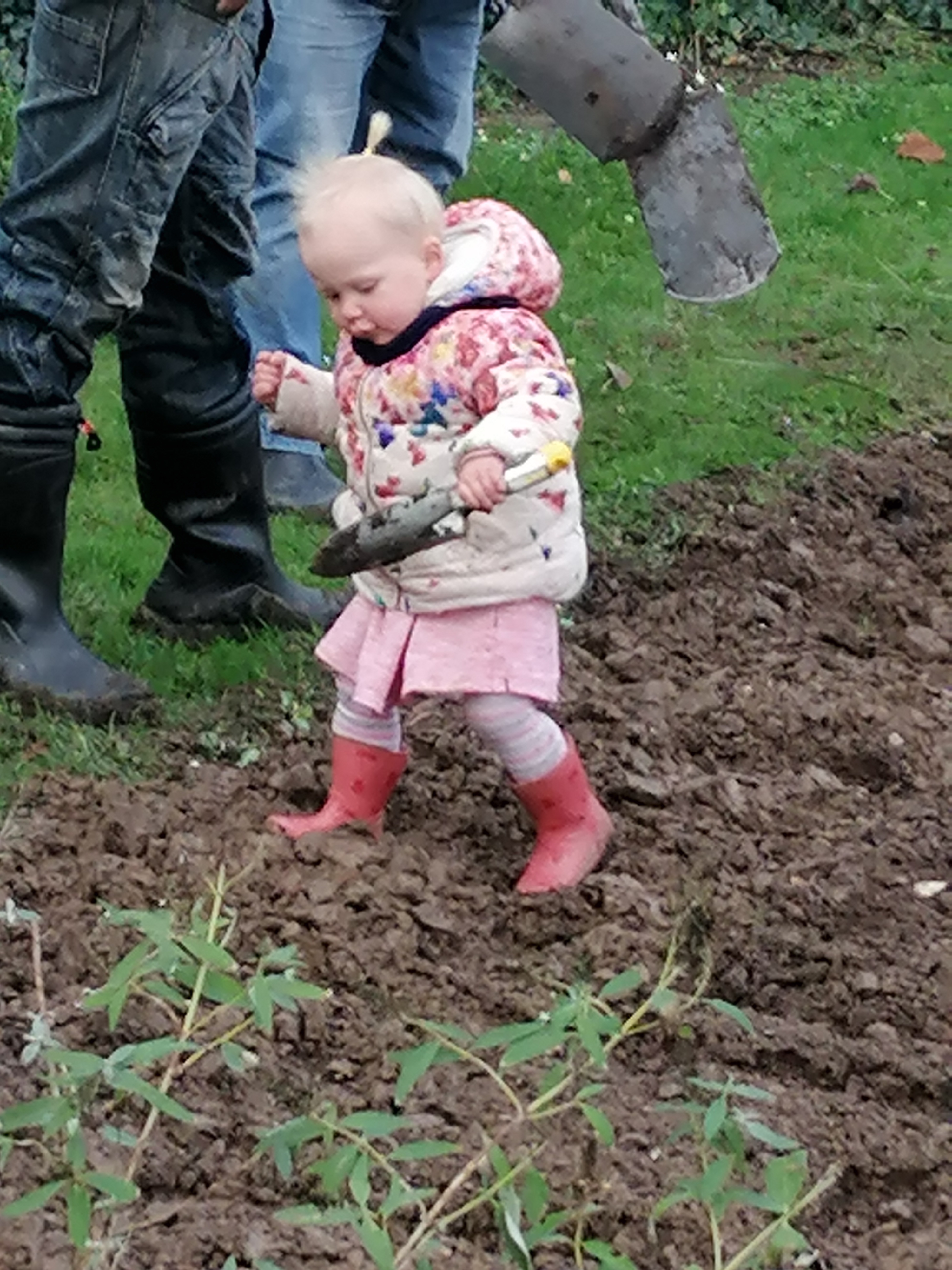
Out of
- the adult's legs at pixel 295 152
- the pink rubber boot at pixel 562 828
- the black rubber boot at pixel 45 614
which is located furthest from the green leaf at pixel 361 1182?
the adult's legs at pixel 295 152

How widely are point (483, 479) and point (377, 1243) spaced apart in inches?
47.2

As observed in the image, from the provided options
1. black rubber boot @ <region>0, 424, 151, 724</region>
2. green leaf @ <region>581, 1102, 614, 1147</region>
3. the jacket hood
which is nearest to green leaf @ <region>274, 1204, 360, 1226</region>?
→ green leaf @ <region>581, 1102, 614, 1147</region>

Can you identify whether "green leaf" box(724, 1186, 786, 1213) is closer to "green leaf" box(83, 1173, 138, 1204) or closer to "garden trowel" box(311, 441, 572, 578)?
"green leaf" box(83, 1173, 138, 1204)

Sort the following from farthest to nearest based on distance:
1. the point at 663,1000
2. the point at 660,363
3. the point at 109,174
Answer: the point at 660,363, the point at 109,174, the point at 663,1000

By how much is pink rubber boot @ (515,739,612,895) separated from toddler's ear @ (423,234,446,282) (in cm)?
73

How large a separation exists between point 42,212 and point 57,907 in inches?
43.7

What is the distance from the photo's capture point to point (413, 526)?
8.79ft

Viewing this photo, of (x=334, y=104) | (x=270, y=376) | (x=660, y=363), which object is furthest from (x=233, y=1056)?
(x=660, y=363)

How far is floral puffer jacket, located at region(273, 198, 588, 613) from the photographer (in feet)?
9.23

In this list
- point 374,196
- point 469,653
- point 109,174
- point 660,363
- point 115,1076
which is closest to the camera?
point 115,1076

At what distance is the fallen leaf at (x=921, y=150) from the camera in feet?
26.2

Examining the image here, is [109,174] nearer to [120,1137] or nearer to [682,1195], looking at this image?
[120,1137]

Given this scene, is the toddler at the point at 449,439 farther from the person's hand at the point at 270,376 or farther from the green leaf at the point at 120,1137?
the green leaf at the point at 120,1137

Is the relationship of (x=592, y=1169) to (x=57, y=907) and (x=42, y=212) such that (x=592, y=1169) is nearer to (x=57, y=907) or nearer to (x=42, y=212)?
(x=57, y=907)
